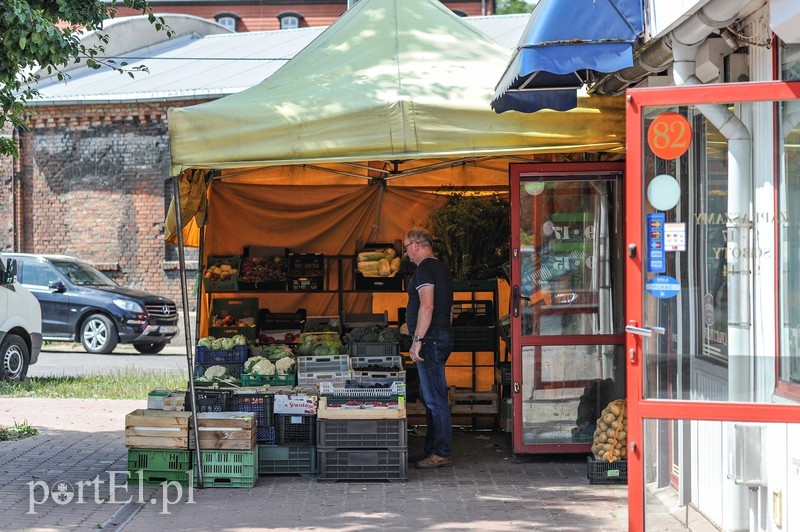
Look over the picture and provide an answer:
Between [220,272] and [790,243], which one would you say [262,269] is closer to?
[220,272]

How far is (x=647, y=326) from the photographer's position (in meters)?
5.28

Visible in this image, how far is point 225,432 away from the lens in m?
7.62

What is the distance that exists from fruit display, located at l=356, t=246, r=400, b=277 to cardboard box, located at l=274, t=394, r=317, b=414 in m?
2.97

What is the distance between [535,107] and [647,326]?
8.00 feet

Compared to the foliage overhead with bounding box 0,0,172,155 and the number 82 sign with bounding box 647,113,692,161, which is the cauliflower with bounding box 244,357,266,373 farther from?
the number 82 sign with bounding box 647,113,692,161

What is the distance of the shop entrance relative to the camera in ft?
27.8

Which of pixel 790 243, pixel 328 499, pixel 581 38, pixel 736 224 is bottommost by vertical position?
pixel 328 499

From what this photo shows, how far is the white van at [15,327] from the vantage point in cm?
1376

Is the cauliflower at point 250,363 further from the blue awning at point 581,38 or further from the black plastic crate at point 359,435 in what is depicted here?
the blue awning at point 581,38

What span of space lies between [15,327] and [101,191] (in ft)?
35.5

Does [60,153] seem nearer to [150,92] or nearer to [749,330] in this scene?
[150,92]

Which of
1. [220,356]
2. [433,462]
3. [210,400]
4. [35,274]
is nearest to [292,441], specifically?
[210,400]

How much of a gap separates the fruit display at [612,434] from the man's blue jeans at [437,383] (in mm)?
1225

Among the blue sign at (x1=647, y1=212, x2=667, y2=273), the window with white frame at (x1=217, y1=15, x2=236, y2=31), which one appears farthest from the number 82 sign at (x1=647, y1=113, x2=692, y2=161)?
the window with white frame at (x1=217, y1=15, x2=236, y2=31)
